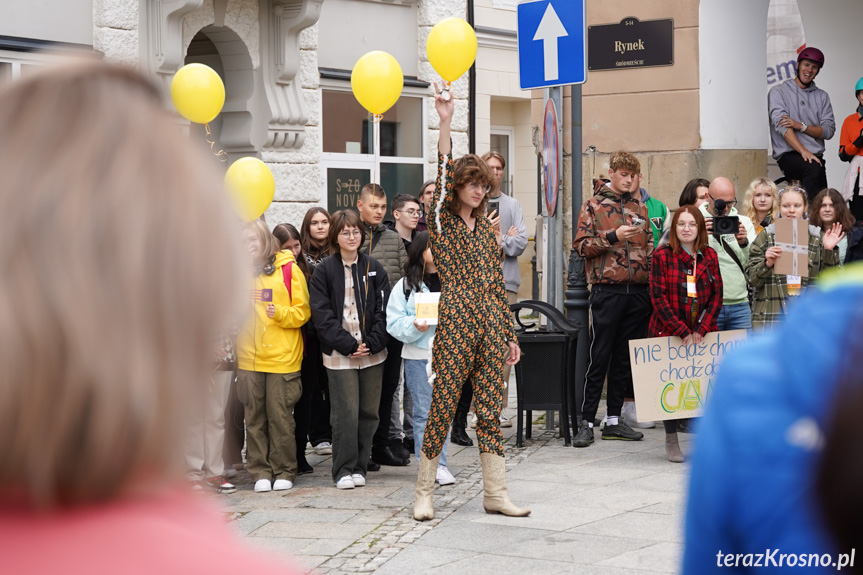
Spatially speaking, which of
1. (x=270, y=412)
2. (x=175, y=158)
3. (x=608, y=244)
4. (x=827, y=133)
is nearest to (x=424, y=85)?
(x=827, y=133)

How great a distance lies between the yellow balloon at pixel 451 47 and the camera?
300 inches

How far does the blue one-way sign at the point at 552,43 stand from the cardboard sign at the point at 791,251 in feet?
6.36

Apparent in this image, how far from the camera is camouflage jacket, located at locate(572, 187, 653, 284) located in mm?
8945

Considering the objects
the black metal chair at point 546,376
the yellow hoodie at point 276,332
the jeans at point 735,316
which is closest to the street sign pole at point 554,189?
the black metal chair at point 546,376

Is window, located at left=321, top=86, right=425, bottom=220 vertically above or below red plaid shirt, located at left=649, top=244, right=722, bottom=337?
above

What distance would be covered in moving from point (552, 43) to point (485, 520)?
13.3ft

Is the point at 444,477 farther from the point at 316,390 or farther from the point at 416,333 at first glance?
the point at 316,390

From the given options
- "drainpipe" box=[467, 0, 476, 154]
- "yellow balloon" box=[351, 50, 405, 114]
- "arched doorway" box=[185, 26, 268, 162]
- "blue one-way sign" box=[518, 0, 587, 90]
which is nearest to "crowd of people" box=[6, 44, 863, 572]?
"blue one-way sign" box=[518, 0, 587, 90]

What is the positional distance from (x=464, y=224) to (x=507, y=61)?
1578 cm

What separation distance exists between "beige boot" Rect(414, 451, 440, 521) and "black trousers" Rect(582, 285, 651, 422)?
104 inches

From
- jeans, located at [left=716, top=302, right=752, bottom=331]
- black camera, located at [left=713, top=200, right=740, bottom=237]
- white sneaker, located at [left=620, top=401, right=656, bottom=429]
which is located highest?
black camera, located at [left=713, top=200, right=740, bottom=237]

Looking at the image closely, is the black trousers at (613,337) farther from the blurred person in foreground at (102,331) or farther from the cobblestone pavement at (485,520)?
the blurred person in foreground at (102,331)

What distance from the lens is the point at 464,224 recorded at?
263 inches

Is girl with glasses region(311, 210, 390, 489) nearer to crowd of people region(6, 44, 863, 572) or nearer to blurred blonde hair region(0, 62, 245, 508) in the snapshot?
crowd of people region(6, 44, 863, 572)
